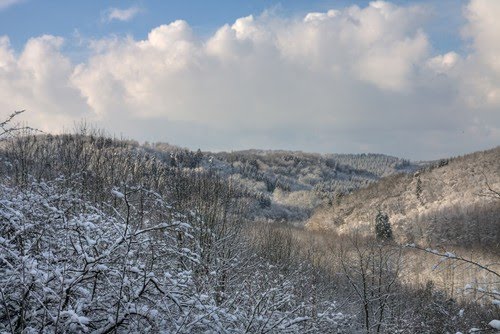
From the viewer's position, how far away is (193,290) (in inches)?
224

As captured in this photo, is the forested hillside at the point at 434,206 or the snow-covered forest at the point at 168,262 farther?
the forested hillside at the point at 434,206

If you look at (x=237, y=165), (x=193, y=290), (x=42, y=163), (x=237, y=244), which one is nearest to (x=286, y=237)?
(x=237, y=244)

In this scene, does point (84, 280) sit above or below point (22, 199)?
below

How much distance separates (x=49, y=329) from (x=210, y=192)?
1174 centimetres

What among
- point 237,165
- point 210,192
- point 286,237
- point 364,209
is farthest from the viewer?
point 237,165

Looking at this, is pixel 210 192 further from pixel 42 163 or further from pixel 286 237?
pixel 286 237

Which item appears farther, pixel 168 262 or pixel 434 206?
pixel 434 206

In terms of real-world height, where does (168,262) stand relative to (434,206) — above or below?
above

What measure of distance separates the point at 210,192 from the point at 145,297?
11454mm

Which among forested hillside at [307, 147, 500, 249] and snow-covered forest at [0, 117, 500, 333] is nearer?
snow-covered forest at [0, 117, 500, 333]

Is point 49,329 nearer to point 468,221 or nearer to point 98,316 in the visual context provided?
point 98,316

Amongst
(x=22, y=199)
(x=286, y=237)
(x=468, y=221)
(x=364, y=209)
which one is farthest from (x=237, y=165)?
(x=22, y=199)

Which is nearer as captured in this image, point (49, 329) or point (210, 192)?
point (49, 329)

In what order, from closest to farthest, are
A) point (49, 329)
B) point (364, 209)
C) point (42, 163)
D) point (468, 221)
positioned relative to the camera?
point (49, 329) → point (42, 163) → point (468, 221) → point (364, 209)
